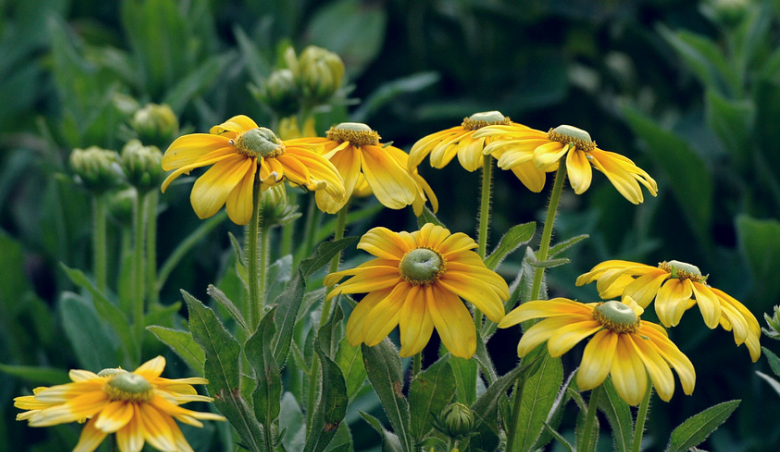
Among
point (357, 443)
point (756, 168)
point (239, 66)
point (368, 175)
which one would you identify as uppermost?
point (368, 175)

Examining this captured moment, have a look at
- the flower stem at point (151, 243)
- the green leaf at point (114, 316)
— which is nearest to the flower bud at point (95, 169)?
the flower stem at point (151, 243)

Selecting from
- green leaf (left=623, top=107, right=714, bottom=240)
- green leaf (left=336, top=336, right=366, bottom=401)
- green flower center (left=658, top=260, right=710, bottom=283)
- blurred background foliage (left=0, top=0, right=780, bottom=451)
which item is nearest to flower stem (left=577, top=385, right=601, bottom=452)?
green flower center (left=658, top=260, right=710, bottom=283)

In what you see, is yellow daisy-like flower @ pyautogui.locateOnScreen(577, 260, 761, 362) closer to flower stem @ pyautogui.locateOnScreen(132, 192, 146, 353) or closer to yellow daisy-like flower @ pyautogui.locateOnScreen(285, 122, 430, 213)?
yellow daisy-like flower @ pyautogui.locateOnScreen(285, 122, 430, 213)

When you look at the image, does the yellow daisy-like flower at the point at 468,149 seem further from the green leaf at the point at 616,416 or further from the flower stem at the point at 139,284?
the flower stem at the point at 139,284

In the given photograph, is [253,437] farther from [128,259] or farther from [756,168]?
[756,168]

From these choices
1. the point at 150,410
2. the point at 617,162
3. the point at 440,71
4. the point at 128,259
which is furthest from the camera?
the point at 440,71

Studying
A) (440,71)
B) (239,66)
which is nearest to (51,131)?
(239,66)
